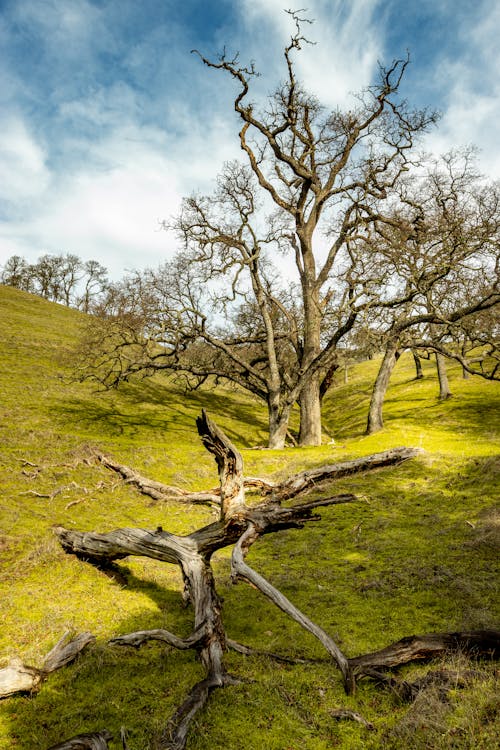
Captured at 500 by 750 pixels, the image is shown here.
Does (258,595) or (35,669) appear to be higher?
(35,669)

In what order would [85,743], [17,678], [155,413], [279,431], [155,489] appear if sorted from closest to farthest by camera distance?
[85,743]
[17,678]
[155,489]
[279,431]
[155,413]

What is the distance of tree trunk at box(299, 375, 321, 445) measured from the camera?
23000 mm

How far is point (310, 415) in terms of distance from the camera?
23.1 m

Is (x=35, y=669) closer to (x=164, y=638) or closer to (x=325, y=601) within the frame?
(x=164, y=638)

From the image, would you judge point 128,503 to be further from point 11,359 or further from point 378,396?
point 11,359

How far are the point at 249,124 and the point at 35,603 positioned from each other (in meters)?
23.5

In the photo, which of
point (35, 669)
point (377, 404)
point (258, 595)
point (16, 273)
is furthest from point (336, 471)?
point (16, 273)

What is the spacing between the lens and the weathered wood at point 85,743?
4.18m

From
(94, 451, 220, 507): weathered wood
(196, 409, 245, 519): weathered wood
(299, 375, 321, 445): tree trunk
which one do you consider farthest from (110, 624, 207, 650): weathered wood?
(299, 375, 321, 445): tree trunk

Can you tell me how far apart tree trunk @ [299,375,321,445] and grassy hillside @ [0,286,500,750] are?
2.71 metres

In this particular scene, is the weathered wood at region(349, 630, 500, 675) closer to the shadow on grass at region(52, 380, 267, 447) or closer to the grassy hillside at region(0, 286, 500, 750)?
the grassy hillside at region(0, 286, 500, 750)

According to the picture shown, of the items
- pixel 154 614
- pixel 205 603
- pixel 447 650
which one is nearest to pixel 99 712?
pixel 205 603

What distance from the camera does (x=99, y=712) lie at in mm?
5031

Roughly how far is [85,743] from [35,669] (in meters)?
1.62
